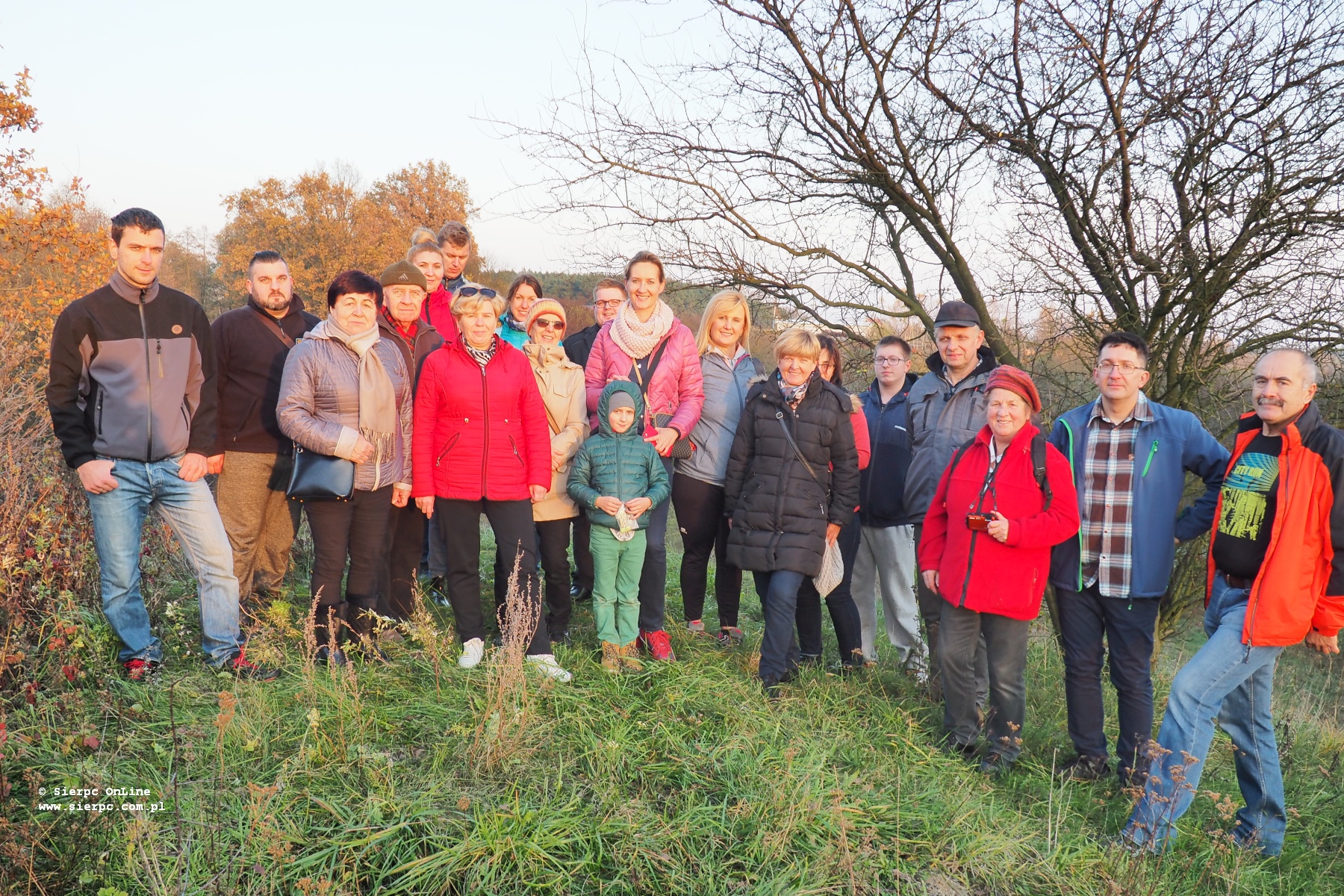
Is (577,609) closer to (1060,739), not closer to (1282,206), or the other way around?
(1060,739)

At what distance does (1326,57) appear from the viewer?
561 cm

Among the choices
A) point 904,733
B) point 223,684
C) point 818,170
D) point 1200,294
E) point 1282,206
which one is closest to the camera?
point 223,684

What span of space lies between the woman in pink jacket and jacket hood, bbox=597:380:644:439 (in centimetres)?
12

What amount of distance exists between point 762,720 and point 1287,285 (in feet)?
19.8

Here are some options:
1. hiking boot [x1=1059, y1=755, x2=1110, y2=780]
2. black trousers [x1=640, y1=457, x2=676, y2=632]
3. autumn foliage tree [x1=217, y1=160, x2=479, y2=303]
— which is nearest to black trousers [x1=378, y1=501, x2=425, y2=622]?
black trousers [x1=640, y1=457, x2=676, y2=632]

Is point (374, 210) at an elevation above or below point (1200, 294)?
above

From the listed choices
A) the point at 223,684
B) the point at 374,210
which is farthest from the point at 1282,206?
the point at 374,210

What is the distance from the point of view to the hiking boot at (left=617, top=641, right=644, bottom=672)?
4.15 m

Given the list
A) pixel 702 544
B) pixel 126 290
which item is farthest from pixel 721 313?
pixel 126 290

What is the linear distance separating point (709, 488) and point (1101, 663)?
2.28 m

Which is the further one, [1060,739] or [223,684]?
[1060,739]

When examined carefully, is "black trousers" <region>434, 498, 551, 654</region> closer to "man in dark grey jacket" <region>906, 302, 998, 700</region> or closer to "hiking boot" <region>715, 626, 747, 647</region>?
"hiking boot" <region>715, 626, 747, 647</region>

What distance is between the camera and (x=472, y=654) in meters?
4.00

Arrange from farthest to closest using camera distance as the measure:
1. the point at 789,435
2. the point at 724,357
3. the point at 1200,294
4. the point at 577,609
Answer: the point at 1200,294 → the point at 577,609 → the point at 724,357 → the point at 789,435
